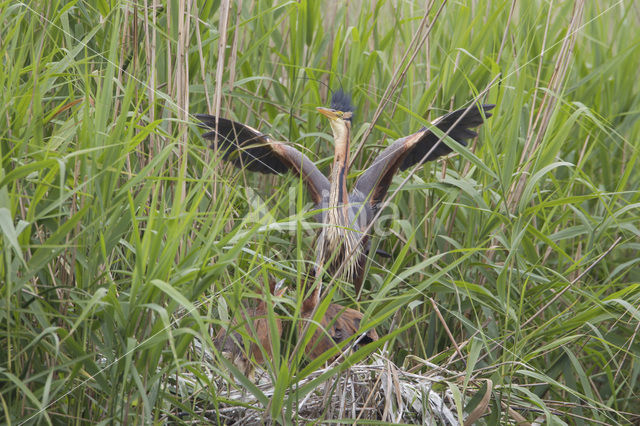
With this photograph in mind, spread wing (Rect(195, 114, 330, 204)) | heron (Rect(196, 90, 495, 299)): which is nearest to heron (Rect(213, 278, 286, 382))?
heron (Rect(196, 90, 495, 299))

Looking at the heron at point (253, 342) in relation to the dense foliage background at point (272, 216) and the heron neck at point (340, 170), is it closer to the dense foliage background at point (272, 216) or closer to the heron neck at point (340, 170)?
the dense foliage background at point (272, 216)

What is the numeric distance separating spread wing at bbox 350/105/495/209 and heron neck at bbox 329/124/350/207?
8cm

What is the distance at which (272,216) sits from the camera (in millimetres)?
1699

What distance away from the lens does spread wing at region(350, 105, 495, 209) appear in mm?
2406

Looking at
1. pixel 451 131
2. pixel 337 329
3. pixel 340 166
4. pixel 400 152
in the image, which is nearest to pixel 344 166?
pixel 340 166

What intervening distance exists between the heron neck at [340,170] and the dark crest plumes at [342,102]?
104mm

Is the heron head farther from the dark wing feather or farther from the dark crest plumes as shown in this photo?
the dark wing feather

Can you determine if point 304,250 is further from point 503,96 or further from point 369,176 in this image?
point 503,96

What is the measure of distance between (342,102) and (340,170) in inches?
10.9

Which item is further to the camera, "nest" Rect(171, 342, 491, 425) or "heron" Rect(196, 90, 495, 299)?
"heron" Rect(196, 90, 495, 299)

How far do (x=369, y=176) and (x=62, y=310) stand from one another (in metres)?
1.12

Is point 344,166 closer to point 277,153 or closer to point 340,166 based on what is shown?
point 340,166

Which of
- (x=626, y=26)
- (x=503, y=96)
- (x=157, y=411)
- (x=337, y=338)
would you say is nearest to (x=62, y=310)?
(x=157, y=411)

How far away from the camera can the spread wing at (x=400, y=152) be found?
7.89ft
